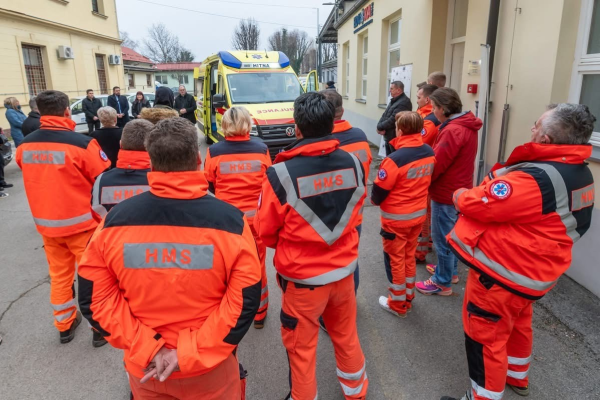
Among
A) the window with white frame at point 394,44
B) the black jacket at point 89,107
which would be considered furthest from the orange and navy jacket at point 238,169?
the black jacket at point 89,107

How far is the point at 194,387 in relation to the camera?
1.65 m

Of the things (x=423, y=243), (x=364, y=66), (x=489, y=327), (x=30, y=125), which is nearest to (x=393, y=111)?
(x=423, y=243)

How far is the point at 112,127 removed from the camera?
169 inches

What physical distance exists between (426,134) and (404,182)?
1316 millimetres

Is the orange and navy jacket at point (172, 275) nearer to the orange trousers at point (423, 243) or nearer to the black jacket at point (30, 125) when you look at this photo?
the orange trousers at point (423, 243)

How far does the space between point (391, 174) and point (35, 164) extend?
9.27 ft

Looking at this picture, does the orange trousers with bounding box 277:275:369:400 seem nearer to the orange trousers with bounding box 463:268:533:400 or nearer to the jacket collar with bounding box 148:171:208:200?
the orange trousers with bounding box 463:268:533:400

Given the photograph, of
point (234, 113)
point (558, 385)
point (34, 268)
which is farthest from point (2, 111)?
point (558, 385)

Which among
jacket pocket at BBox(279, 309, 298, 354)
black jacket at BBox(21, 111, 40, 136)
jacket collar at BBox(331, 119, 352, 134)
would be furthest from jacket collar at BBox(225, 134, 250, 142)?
black jacket at BBox(21, 111, 40, 136)

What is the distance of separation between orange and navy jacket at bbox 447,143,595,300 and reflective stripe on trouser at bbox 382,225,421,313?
1.10m

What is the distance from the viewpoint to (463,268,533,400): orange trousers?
2141 mm

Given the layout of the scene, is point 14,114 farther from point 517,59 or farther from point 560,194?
point 560,194

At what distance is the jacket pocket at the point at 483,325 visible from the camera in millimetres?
2166

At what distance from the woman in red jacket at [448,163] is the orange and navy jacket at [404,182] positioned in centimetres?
35
